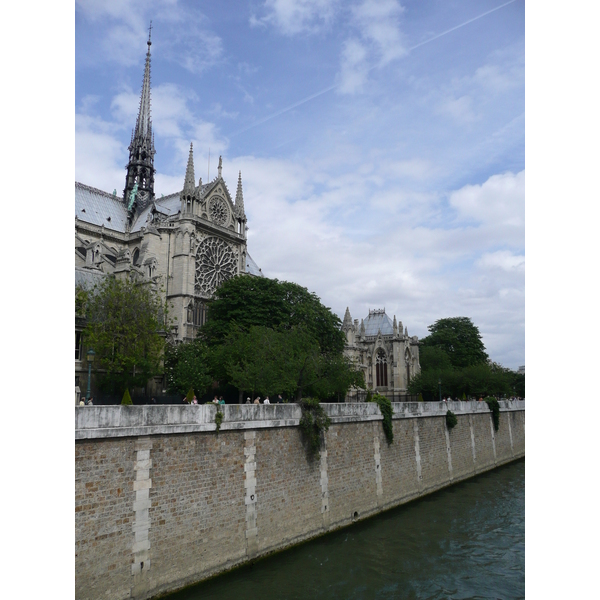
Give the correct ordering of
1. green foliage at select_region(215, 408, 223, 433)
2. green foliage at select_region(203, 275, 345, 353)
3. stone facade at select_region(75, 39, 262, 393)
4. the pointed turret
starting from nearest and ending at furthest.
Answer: green foliage at select_region(215, 408, 223, 433) < green foliage at select_region(203, 275, 345, 353) < stone facade at select_region(75, 39, 262, 393) < the pointed turret

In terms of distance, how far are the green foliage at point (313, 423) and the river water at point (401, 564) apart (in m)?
3.40

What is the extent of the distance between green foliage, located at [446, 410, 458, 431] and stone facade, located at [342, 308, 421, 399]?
102 ft

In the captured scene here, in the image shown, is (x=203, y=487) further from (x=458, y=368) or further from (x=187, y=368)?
(x=458, y=368)

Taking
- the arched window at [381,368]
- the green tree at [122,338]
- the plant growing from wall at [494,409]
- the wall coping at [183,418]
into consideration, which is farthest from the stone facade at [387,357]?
the wall coping at [183,418]

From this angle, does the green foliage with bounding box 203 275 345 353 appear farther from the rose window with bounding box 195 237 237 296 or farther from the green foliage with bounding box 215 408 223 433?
the green foliage with bounding box 215 408 223 433

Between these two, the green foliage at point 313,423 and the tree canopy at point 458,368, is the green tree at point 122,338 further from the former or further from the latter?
the tree canopy at point 458,368

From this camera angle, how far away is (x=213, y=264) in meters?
49.2

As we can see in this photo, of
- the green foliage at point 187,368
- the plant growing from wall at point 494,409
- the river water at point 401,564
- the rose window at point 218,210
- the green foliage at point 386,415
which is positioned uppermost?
the rose window at point 218,210

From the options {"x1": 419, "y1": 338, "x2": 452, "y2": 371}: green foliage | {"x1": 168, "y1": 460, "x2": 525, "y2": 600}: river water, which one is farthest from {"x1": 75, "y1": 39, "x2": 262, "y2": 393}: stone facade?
{"x1": 419, "y1": 338, "x2": 452, "y2": 371}: green foliage

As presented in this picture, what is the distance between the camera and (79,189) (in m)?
53.7

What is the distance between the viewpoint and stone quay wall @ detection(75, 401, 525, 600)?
13680 mm

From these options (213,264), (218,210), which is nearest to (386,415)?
(213,264)

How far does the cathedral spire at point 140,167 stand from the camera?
2288 inches
